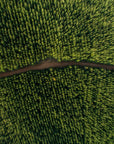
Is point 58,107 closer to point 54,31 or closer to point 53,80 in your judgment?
point 53,80

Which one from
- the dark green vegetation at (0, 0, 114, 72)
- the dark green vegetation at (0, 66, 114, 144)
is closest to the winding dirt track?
the dark green vegetation at (0, 0, 114, 72)

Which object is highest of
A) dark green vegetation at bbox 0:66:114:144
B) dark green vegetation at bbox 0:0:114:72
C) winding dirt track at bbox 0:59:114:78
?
dark green vegetation at bbox 0:0:114:72

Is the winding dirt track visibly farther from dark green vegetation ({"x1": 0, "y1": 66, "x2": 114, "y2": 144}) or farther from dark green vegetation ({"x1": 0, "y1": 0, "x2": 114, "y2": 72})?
dark green vegetation ({"x1": 0, "y1": 66, "x2": 114, "y2": 144})

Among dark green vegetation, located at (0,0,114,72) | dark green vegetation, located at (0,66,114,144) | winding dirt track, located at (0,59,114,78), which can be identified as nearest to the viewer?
dark green vegetation, located at (0,66,114,144)

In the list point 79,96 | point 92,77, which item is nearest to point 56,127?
point 79,96

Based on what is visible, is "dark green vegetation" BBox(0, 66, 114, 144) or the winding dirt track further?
the winding dirt track

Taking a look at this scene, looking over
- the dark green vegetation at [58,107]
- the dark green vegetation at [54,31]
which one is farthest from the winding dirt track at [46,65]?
the dark green vegetation at [58,107]
